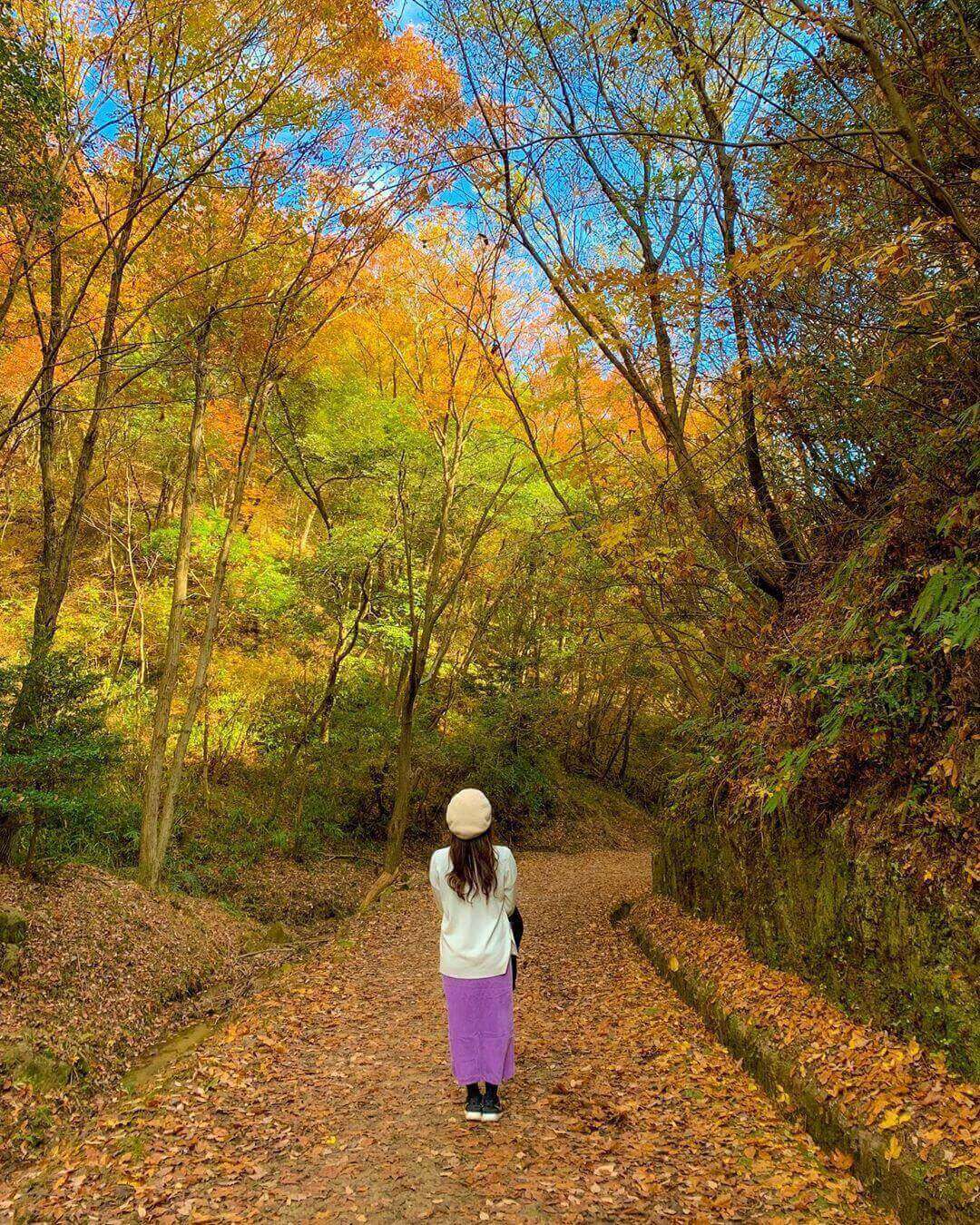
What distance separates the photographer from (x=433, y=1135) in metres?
3.80

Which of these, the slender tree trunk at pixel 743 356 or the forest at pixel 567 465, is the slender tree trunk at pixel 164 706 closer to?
the forest at pixel 567 465

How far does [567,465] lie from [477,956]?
654 centimetres

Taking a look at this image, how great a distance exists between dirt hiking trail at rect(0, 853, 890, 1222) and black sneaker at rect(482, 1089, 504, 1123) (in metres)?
0.04

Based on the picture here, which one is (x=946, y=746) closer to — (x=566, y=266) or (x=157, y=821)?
(x=566, y=266)

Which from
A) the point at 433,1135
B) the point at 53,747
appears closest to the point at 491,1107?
the point at 433,1135

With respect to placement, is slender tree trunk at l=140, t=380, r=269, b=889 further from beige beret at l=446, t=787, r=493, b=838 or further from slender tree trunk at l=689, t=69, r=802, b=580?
slender tree trunk at l=689, t=69, r=802, b=580

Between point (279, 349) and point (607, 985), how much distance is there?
8.95 metres

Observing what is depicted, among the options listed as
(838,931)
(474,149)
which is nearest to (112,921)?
(838,931)

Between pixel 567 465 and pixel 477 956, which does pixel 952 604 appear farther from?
pixel 567 465

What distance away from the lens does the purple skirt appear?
3873mm

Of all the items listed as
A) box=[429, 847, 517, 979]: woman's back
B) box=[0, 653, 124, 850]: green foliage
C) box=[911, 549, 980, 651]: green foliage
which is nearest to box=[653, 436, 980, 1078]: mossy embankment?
box=[911, 549, 980, 651]: green foliage

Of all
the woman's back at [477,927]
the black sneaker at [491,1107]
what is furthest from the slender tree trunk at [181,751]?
the black sneaker at [491,1107]

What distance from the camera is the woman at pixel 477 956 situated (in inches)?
153

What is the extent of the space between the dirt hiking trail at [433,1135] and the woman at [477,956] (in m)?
0.30
